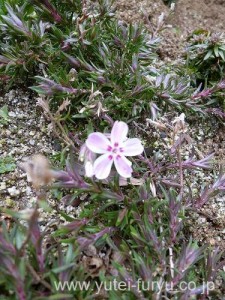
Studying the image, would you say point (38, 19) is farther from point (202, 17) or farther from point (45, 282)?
point (45, 282)

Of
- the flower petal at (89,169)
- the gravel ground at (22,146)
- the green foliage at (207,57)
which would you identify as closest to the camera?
the flower petal at (89,169)

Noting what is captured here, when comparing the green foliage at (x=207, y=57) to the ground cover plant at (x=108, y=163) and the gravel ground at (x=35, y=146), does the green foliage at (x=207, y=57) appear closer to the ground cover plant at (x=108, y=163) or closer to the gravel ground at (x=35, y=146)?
the ground cover plant at (x=108, y=163)

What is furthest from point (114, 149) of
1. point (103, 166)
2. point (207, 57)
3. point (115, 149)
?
point (207, 57)

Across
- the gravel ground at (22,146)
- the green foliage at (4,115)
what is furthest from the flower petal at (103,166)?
the green foliage at (4,115)

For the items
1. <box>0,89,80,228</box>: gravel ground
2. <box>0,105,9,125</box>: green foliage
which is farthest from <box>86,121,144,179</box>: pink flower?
<box>0,105,9,125</box>: green foliage

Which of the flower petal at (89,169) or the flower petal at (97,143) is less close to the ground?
the flower petal at (97,143)

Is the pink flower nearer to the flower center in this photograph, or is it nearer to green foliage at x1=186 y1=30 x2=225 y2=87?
the flower center

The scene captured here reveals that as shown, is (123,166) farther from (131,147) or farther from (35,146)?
(35,146)
